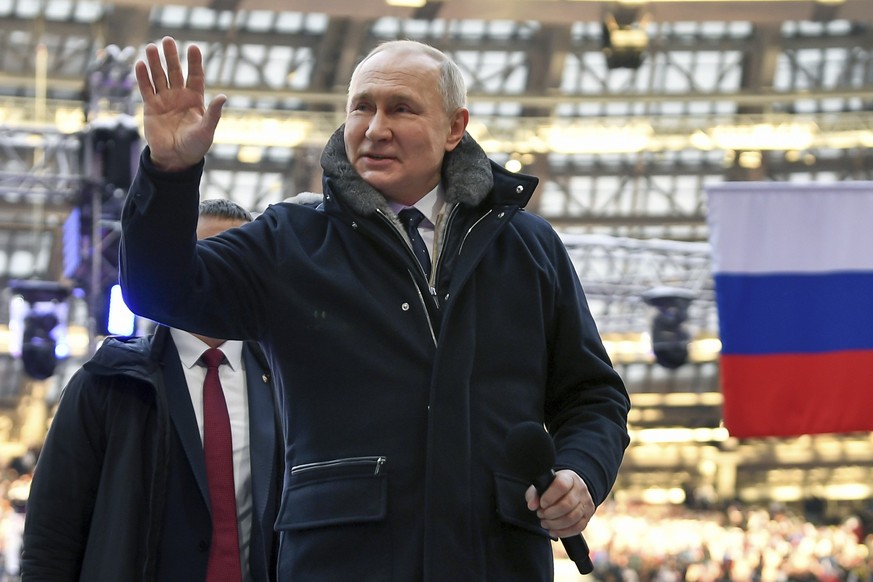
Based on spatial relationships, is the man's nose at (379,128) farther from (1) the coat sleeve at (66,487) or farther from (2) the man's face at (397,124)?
(1) the coat sleeve at (66,487)

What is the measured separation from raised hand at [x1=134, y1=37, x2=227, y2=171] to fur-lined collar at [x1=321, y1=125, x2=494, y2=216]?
0.93ft

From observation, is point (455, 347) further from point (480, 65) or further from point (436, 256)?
point (480, 65)

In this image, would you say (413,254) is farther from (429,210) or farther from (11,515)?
(11,515)

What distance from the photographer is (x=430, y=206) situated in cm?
239

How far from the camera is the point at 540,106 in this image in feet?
92.2

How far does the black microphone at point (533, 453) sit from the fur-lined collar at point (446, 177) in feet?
1.49

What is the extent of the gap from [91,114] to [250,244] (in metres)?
10.9

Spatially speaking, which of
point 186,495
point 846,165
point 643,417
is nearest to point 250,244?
point 186,495

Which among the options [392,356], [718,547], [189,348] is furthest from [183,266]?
[718,547]

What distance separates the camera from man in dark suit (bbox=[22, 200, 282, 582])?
2871mm

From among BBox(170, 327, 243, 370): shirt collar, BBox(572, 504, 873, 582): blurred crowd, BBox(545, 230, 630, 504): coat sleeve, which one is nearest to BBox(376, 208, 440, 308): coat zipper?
BBox(545, 230, 630, 504): coat sleeve

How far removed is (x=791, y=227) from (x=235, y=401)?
4.21 metres

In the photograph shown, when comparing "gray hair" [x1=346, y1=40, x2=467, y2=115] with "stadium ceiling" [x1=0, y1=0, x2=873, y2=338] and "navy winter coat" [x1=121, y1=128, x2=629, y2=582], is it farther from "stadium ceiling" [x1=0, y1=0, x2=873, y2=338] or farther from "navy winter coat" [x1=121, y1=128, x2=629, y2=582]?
"stadium ceiling" [x1=0, y1=0, x2=873, y2=338]

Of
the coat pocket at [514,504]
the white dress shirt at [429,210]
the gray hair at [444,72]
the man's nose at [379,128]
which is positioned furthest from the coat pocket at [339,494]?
the gray hair at [444,72]
